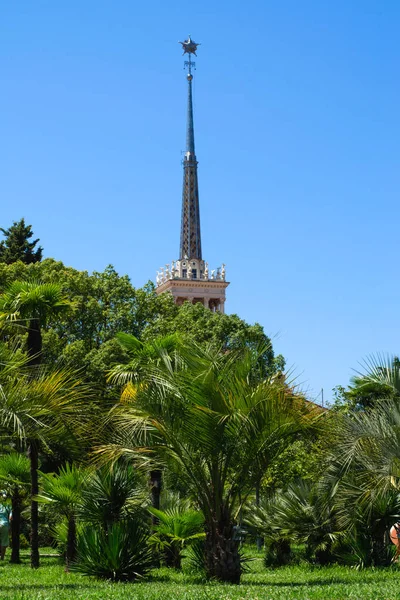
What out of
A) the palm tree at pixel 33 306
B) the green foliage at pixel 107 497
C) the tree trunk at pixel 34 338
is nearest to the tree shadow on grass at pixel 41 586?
the green foliage at pixel 107 497

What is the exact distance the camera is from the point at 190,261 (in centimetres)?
11575

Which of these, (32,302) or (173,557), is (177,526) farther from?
(32,302)

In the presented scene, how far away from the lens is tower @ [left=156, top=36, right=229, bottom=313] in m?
110

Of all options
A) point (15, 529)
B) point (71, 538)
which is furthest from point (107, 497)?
point (15, 529)

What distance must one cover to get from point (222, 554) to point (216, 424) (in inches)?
90.0

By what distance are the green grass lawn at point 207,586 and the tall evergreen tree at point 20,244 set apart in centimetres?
3953

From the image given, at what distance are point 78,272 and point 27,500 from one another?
23885 mm

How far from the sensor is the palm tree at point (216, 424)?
48.2ft

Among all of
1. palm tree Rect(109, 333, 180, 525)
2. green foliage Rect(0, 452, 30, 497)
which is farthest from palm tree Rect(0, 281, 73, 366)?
green foliage Rect(0, 452, 30, 497)

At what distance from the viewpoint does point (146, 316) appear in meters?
44.6

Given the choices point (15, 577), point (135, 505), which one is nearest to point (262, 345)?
point (135, 505)

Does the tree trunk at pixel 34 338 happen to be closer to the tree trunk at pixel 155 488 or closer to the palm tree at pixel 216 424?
the tree trunk at pixel 155 488

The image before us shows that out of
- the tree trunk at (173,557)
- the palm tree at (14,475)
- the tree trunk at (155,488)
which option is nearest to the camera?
the tree trunk at (173,557)

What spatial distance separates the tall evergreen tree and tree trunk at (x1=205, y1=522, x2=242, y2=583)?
145 ft
